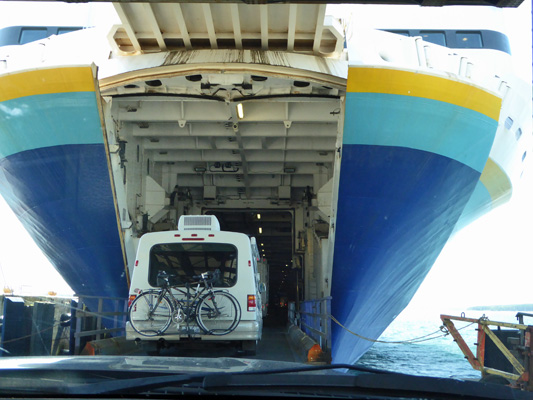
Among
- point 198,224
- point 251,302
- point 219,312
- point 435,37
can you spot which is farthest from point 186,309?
point 435,37

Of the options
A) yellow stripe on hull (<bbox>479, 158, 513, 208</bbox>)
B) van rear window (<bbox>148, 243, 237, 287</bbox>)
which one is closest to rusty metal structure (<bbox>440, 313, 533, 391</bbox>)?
van rear window (<bbox>148, 243, 237, 287</bbox>)

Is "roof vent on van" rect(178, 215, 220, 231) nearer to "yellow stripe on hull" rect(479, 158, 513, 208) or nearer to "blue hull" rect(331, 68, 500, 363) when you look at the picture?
"blue hull" rect(331, 68, 500, 363)

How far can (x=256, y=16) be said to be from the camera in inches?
285

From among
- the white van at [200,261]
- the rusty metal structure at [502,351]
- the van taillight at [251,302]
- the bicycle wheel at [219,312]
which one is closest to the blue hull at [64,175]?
the white van at [200,261]

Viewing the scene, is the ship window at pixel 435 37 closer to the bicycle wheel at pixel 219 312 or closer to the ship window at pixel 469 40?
the ship window at pixel 469 40

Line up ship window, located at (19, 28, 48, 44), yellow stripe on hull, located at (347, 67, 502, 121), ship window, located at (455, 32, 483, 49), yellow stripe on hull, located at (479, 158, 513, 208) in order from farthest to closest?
ship window, located at (19, 28, 48, 44)
ship window, located at (455, 32, 483, 49)
yellow stripe on hull, located at (479, 158, 513, 208)
yellow stripe on hull, located at (347, 67, 502, 121)

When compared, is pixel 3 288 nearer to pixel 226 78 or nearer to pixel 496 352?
pixel 226 78

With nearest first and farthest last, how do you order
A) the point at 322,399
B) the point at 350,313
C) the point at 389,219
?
the point at 322,399, the point at 389,219, the point at 350,313

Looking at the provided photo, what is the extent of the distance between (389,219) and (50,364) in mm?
7757

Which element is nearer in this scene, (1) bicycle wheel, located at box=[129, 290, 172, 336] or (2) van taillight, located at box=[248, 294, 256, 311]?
(1) bicycle wheel, located at box=[129, 290, 172, 336]

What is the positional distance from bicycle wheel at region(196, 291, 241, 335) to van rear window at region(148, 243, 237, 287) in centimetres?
50

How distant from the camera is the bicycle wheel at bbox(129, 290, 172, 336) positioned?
7574mm

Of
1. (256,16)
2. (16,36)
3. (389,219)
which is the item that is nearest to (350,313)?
(389,219)

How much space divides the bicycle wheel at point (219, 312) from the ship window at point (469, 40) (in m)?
7.88
